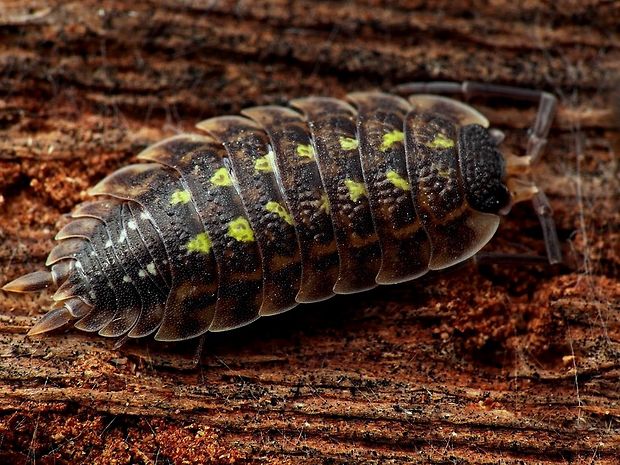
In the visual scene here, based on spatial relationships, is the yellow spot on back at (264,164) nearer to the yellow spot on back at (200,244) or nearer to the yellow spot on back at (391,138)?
the yellow spot on back at (200,244)

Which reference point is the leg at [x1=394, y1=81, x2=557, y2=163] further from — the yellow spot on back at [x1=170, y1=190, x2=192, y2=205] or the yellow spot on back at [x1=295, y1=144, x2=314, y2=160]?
the yellow spot on back at [x1=170, y1=190, x2=192, y2=205]

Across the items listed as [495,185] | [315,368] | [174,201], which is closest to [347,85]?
[495,185]

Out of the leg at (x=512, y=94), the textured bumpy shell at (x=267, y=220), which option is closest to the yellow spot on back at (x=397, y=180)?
the textured bumpy shell at (x=267, y=220)

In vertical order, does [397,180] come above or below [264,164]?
below

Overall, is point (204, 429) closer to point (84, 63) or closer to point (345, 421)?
point (345, 421)

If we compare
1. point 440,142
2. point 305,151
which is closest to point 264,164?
point 305,151

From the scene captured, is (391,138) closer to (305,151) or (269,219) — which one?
(305,151)

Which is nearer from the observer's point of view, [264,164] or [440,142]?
[264,164]
